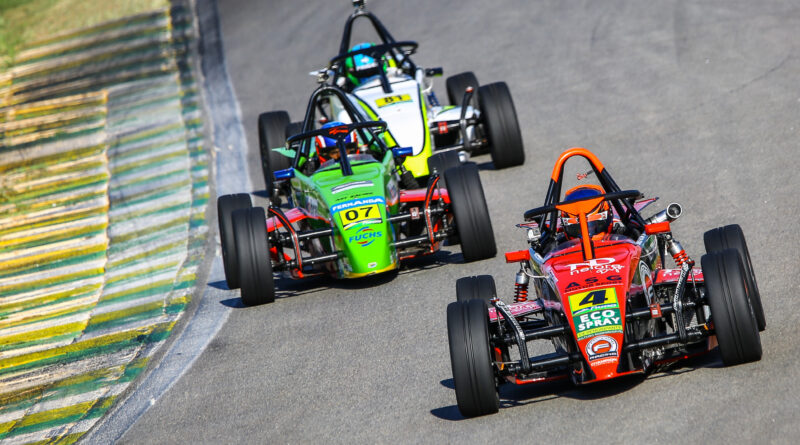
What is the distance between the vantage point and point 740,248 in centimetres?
847

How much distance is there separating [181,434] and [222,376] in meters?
1.28

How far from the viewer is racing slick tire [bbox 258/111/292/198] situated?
654 inches

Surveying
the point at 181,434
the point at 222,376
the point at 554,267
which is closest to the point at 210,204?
the point at 222,376

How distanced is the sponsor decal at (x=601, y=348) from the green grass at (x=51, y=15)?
22.6 metres

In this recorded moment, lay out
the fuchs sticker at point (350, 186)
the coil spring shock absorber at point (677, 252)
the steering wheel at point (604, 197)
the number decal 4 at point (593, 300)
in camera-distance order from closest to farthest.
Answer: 1. the number decal 4 at point (593, 300)
2. the steering wheel at point (604, 197)
3. the coil spring shock absorber at point (677, 252)
4. the fuchs sticker at point (350, 186)

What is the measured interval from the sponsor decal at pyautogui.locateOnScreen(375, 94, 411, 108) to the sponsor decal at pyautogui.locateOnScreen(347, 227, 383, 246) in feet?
14.2

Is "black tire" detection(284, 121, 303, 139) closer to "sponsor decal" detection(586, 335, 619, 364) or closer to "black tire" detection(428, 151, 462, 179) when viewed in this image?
"black tire" detection(428, 151, 462, 179)

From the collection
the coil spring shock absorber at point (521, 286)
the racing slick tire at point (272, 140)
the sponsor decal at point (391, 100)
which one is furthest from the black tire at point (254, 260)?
the racing slick tire at point (272, 140)

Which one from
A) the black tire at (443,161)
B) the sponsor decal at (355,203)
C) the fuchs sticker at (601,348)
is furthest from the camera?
the black tire at (443,161)

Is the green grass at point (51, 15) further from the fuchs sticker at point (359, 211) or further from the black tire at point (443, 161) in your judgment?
the fuchs sticker at point (359, 211)

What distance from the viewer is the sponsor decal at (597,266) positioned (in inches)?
314

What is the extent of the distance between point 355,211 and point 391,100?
170 inches

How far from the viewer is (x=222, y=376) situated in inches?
403

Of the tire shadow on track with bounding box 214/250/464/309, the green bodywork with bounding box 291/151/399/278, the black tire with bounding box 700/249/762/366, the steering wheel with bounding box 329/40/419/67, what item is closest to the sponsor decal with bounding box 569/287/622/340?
the black tire with bounding box 700/249/762/366
